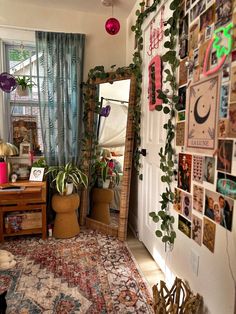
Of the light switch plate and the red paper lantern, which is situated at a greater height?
the red paper lantern

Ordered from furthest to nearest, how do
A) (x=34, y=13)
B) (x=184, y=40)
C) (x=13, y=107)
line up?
(x=13, y=107) → (x=34, y=13) → (x=184, y=40)

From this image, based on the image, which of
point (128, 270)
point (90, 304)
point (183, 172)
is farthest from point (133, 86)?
point (90, 304)

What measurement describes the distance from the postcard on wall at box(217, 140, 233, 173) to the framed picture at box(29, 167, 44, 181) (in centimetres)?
198

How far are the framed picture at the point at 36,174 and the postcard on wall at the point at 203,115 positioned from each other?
1749 millimetres

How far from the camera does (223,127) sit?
1.06 m

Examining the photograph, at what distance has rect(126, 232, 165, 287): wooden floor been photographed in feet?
6.02

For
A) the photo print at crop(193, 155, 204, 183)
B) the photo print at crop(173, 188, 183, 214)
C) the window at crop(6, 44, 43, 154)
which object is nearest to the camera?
the photo print at crop(193, 155, 204, 183)

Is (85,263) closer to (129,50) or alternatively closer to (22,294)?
(22,294)

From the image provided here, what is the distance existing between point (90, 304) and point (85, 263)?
1.60ft

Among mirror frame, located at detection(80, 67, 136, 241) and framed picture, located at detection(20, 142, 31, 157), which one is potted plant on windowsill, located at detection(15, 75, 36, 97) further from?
mirror frame, located at detection(80, 67, 136, 241)

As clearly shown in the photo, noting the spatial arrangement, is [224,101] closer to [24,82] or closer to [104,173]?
[104,173]

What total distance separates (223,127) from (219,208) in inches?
15.3

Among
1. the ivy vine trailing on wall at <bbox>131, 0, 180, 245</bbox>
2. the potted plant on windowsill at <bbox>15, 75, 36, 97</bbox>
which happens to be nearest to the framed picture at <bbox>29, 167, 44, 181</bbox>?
the potted plant on windowsill at <bbox>15, 75, 36, 97</bbox>

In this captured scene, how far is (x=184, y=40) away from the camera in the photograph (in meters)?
1.39
